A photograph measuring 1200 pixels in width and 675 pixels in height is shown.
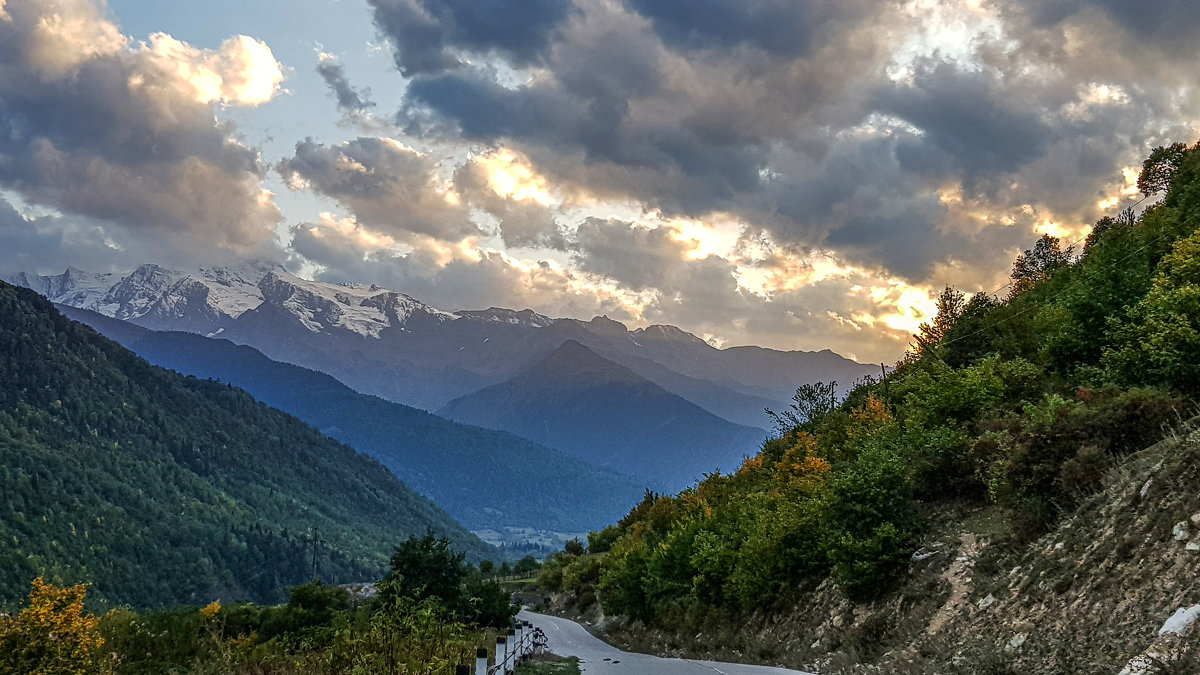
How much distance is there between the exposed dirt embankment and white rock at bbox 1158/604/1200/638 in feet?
0.14

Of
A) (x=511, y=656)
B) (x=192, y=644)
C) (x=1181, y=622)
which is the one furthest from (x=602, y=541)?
(x=1181, y=622)

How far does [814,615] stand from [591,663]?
7596mm

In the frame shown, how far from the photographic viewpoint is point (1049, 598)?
15227 millimetres

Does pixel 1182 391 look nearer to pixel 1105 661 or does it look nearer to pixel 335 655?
pixel 1105 661

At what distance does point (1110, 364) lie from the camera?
26109mm

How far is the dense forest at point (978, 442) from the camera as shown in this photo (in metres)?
20.9

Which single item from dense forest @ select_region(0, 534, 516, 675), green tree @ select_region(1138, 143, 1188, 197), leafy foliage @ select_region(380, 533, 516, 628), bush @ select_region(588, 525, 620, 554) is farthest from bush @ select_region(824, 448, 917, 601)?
bush @ select_region(588, 525, 620, 554)

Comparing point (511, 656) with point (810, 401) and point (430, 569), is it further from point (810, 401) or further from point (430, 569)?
point (810, 401)

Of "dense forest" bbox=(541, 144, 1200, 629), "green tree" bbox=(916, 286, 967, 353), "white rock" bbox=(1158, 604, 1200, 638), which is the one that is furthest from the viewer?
"green tree" bbox=(916, 286, 967, 353)

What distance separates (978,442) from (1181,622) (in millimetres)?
14941

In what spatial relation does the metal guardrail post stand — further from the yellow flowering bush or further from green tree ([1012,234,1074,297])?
green tree ([1012,234,1074,297])

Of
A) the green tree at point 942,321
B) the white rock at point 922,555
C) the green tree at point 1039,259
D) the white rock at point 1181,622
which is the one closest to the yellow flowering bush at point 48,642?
the white rock at point 1181,622

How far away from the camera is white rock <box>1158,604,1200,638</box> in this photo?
10.6 m

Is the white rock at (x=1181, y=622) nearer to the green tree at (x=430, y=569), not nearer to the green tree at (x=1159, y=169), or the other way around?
the green tree at (x=430, y=569)
